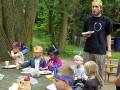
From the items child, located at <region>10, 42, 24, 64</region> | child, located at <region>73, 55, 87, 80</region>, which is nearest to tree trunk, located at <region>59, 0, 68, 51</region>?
child, located at <region>10, 42, 24, 64</region>

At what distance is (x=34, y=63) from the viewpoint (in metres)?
7.99

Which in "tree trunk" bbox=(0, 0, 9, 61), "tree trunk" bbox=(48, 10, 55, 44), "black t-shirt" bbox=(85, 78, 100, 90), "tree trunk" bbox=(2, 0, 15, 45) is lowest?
"tree trunk" bbox=(48, 10, 55, 44)

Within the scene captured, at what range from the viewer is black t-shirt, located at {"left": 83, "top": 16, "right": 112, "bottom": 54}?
25.5ft

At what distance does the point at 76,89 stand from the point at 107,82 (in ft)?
23.5

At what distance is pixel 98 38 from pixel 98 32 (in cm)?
12

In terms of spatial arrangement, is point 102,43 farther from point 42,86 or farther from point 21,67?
point 42,86

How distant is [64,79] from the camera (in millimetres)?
3953

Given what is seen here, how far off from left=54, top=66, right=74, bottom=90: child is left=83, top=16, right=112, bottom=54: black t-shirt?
3830 mm

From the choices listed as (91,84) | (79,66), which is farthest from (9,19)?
(91,84)

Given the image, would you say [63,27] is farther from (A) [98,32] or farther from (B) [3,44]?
(A) [98,32]

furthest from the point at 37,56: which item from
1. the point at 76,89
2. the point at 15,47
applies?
the point at 76,89

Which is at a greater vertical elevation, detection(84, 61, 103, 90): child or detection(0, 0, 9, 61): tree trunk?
detection(84, 61, 103, 90): child

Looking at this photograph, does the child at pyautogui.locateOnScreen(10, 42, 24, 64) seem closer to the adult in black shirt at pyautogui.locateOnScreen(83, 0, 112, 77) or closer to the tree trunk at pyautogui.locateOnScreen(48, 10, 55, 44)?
the adult in black shirt at pyautogui.locateOnScreen(83, 0, 112, 77)

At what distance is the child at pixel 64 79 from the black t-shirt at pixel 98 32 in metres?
3.83
